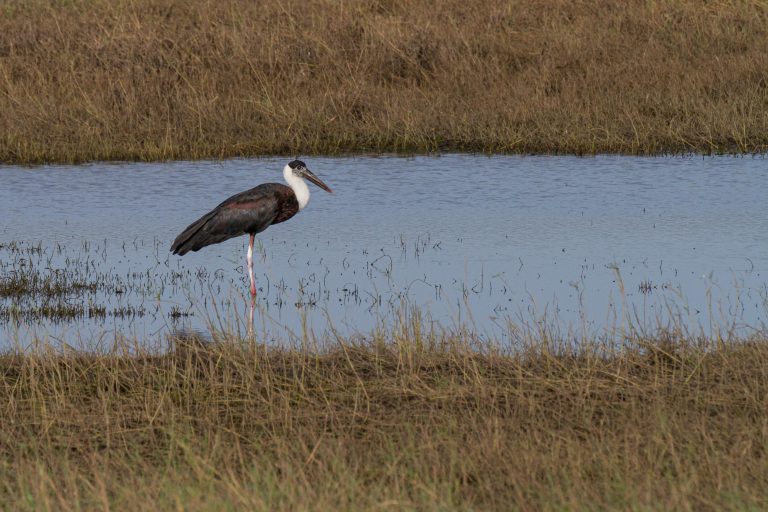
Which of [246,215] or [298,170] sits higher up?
[298,170]

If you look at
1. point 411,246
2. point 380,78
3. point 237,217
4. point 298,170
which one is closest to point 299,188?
point 298,170

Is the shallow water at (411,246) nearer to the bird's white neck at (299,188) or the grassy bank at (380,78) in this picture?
the bird's white neck at (299,188)

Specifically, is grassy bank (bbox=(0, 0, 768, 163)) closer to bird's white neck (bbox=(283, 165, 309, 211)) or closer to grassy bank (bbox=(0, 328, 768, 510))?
bird's white neck (bbox=(283, 165, 309, 211))

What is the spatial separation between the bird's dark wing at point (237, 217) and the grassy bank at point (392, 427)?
2.90m

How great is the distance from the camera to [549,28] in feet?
64.8

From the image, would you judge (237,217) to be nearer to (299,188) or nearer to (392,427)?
(299,188)

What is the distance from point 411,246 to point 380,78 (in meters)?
7.38

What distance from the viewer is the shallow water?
910cm

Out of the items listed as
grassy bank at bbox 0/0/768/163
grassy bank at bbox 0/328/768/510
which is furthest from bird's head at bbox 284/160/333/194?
grassy bank at bbox 0/0/768/163

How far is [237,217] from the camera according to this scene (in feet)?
35.7

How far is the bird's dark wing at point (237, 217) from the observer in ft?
35.0

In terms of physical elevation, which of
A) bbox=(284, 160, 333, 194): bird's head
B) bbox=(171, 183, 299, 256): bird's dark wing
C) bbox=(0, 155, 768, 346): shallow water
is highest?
bbox=(284, 160, 333, 194): bird's head

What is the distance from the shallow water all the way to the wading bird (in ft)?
0.86

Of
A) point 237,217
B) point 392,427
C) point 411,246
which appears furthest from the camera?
point 411,246
